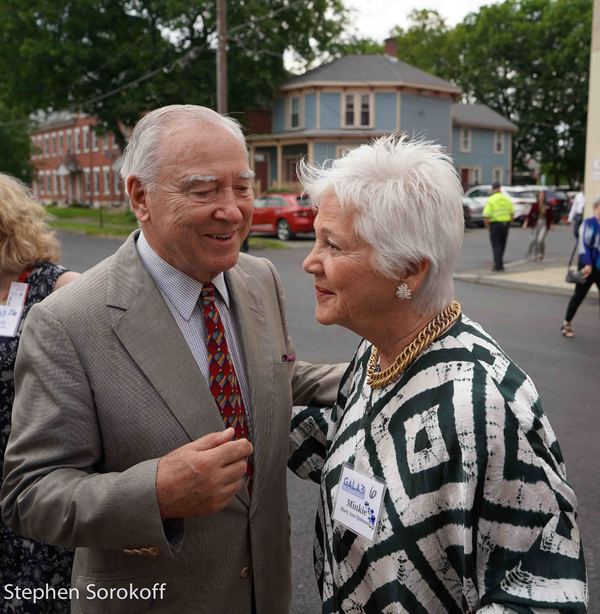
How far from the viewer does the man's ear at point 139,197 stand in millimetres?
1934

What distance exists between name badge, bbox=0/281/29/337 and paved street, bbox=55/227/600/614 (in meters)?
1.81

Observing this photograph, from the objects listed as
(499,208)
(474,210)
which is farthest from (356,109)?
(499,208)

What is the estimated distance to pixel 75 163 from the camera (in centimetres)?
5925

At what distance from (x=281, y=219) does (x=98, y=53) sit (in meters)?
14.7

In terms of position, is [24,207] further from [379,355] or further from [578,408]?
[578,408]

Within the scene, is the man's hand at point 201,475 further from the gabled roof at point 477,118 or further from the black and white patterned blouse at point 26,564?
the gabled roof at point 477,118

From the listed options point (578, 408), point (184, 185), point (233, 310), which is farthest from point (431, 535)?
point (578, 408)

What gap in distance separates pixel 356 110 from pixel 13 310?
3861cm

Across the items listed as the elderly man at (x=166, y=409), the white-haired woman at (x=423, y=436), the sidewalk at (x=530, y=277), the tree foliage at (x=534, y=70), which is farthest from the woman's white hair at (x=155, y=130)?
the tree foliage at (x=534, y=70)

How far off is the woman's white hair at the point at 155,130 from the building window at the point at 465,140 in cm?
4767

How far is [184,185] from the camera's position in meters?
1.86

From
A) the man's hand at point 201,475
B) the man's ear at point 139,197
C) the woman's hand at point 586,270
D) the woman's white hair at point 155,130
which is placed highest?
the woman's white hair at point 155,130

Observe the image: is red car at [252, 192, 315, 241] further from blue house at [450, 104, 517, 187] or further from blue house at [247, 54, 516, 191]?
blue house at [450, 104, 517, 187]

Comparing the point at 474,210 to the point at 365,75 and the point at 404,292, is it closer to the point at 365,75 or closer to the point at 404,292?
→ the point at 365,75
